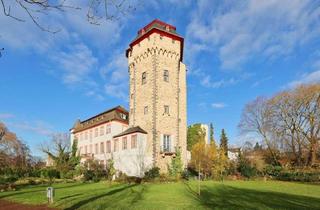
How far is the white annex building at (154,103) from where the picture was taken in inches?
1235

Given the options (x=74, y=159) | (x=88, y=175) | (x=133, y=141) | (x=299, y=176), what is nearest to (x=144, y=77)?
(x=133, y=141)

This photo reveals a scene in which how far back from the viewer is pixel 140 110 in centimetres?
3334

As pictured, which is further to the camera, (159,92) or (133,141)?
(159,92)

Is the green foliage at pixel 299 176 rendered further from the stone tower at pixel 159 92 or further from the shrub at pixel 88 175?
the shrub at pixel 88 175

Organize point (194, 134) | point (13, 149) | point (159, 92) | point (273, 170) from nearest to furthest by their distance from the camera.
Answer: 1. point (159, 92)
2. point (273, 170)
3. point (13, 149)
4. point (194, 134)

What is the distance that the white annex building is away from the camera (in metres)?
31.4

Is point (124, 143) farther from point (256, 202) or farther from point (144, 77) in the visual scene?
point (256, 202)

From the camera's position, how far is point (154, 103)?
31703 mm

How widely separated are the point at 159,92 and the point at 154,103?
143cm

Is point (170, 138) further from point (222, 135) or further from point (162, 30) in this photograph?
point (222, 135)

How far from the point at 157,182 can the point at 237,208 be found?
16288mm

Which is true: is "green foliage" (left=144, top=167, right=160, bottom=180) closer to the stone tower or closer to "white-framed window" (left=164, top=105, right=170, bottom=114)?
the stone tower

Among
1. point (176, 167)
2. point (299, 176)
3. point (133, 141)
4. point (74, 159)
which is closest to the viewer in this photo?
point (176, 167)

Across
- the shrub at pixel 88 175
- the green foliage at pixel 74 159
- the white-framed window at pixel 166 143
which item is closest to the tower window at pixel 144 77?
the white-framed window at pixel 166 143
